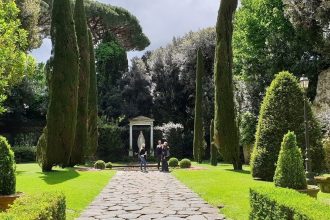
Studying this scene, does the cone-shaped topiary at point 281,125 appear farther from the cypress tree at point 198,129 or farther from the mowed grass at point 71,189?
the cypress tree at point 198,129

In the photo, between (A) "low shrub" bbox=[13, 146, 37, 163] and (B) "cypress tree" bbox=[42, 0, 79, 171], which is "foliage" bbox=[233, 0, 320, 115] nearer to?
(B) "cypress tree" bbox=[42, 0, 79, 171]

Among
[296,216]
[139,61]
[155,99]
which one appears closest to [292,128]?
[296,216]

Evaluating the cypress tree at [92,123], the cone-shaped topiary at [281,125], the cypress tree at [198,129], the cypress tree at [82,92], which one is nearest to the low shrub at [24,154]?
the cypress tree at [92,123]

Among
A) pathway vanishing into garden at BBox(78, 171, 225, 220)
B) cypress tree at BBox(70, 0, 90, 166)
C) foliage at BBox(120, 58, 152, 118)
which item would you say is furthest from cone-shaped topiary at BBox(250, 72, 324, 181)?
foliage at BBox(120, 58, 152, 118)

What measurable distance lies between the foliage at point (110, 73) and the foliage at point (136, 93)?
650 mm

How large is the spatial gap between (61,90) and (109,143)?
14868mm

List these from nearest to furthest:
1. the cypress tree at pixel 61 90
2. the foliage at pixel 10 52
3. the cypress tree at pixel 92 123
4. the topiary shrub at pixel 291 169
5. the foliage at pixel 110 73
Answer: the topiary shrub at pixel 291 169 → the cypress tree at pixel 61 90 → the foliage at pixel 10 52 → the cypress tree at pixel 92 123 → the foliage at pixel 110 73

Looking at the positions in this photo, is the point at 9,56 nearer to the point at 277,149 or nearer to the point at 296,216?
the point at 277,149

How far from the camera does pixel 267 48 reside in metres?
30.7

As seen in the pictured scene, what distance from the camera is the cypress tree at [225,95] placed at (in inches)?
842

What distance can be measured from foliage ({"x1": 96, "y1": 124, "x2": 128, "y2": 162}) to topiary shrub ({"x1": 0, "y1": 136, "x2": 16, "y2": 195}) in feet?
83.7

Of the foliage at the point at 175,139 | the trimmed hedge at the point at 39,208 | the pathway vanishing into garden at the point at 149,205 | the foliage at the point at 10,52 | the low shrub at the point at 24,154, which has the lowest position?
the pathway vanishing into garden at the point at 149,205

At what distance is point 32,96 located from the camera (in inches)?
1481

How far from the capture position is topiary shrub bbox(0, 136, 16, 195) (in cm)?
865
